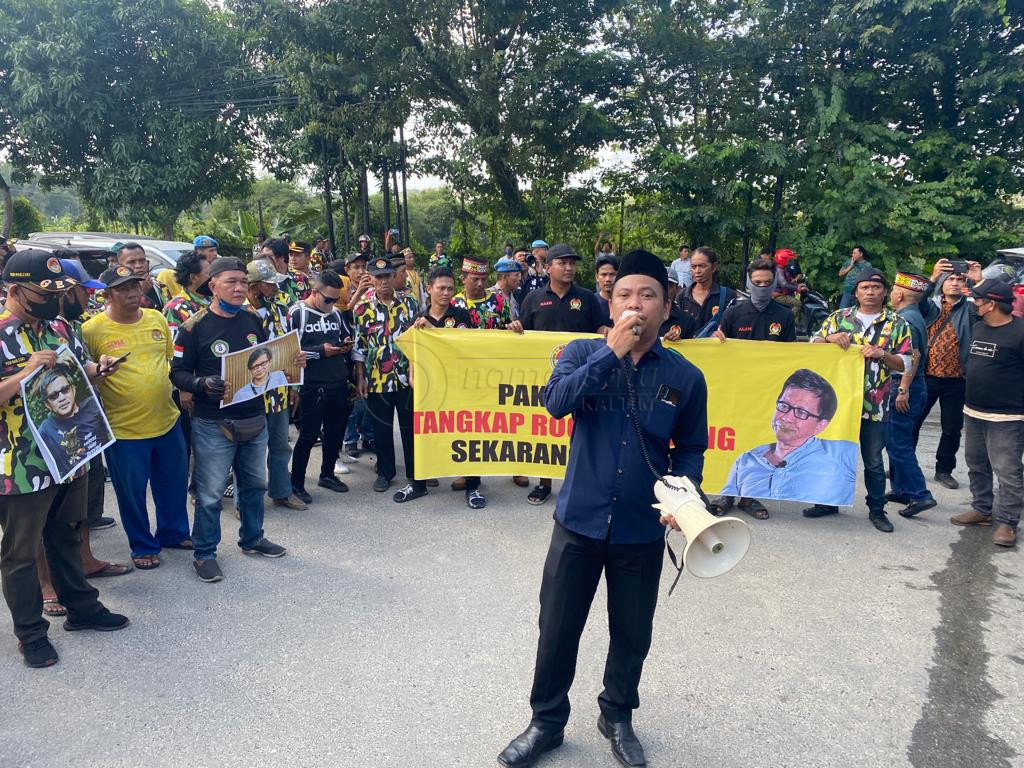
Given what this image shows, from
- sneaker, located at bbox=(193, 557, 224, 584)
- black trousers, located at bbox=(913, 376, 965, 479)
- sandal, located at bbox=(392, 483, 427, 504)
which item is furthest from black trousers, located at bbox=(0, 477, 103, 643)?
black trousers, located at bbox=(913, 376, 965, 479)

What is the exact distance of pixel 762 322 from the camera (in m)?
5.94

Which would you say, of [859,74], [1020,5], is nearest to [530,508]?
[859,74]

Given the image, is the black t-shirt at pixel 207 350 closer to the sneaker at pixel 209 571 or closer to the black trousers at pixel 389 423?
the sneaker at pixel 209 571

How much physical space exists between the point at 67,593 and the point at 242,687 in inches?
49.2

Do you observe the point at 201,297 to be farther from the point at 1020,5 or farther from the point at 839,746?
the point at 1020,5

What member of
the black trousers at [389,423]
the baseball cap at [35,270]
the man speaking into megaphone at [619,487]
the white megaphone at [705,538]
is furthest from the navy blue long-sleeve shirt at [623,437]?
the black trousers at [389,423]

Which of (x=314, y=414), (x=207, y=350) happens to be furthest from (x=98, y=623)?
(x=314, y=414)

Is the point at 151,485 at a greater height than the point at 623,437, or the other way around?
the point at 623,437

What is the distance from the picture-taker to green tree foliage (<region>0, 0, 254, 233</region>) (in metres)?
18.5

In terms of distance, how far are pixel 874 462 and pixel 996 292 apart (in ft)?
5.14

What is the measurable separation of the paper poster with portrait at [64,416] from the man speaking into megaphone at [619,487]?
263cm

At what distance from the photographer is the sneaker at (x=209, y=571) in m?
4.49

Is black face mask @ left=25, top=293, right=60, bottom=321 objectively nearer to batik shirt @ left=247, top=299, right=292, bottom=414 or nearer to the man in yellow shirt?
the man in yellow shirt

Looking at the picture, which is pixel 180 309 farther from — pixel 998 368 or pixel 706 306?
pixel 998 368
